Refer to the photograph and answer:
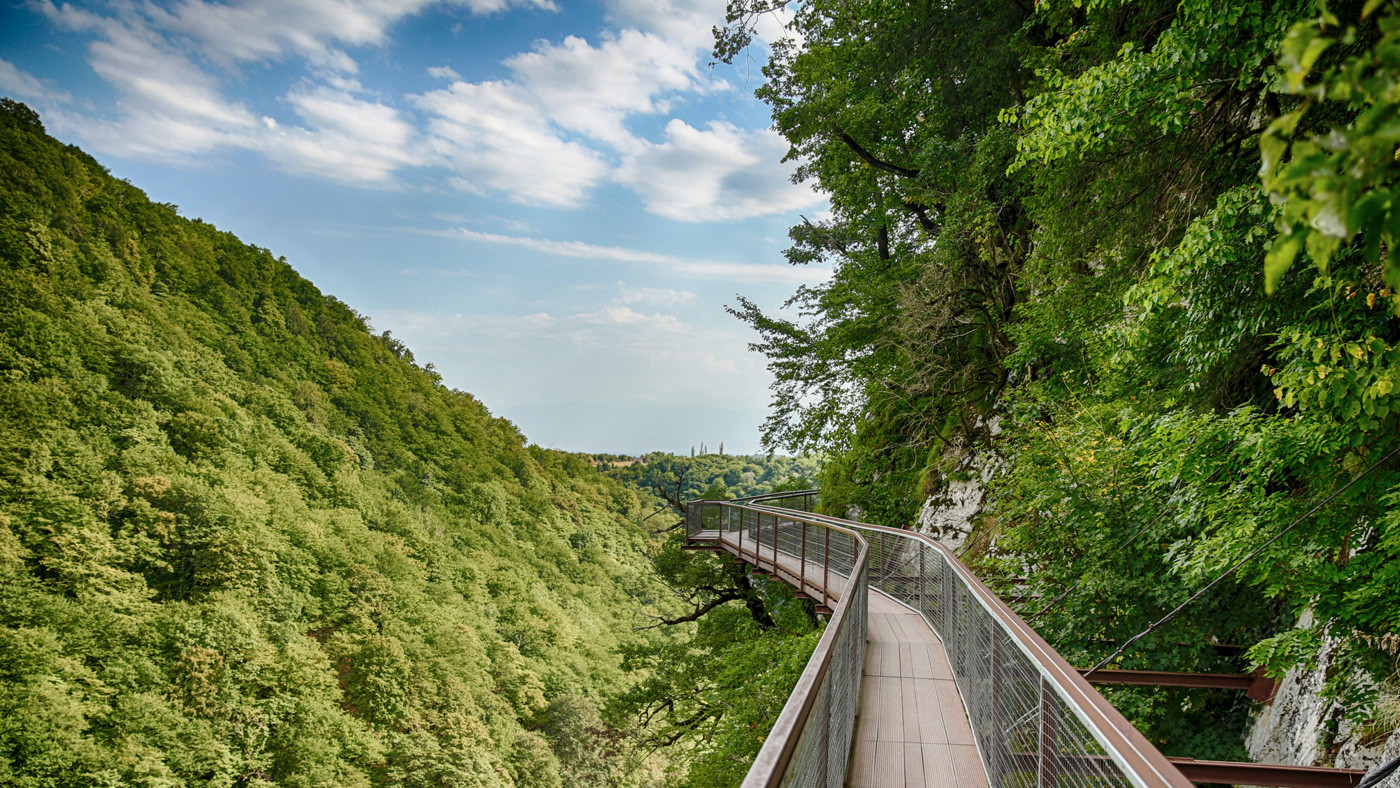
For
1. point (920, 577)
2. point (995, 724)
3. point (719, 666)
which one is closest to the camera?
point (995, 724)

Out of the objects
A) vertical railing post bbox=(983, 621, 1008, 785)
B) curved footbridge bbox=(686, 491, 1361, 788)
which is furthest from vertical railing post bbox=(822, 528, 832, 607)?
vertical railing post bbox=(983, 621, 1008, 785)

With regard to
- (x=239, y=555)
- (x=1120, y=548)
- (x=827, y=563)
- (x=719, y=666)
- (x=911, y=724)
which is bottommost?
(x=239, y=555)

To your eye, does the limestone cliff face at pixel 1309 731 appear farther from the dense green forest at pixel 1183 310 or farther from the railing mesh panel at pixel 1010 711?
the railing mesh panel at pixel 1010 711

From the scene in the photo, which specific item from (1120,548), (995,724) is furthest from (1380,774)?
(1120,548)

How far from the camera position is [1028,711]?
128 inches

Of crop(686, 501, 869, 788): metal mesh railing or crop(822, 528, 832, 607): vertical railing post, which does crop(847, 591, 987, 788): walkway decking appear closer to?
crop(686, 501, 869, 788): metal mesh railing

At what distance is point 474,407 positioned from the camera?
4259 inches

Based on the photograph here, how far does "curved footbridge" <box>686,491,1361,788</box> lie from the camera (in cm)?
202

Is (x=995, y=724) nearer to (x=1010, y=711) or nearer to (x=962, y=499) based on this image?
(x=1010, y=711)

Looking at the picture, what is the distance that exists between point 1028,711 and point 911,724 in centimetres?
186

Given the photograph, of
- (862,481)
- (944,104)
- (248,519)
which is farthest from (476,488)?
(944,104)

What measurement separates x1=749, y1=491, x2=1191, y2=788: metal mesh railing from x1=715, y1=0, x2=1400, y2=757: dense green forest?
1395mm

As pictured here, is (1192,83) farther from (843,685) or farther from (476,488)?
(476,488)

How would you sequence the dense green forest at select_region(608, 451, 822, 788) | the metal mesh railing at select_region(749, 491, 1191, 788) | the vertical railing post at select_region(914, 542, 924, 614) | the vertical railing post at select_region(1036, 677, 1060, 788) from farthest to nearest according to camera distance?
the dense green forest at select_region(608, 451, 822, 788) → the vertical railing post at select_region(914, 542, 924, 614) → the vertical railing post at select_region(1036, 677, 1060, 788) → the metal mesh railing at select_region(749, 491, 1191, 788)
